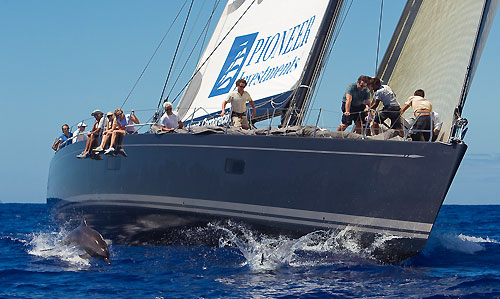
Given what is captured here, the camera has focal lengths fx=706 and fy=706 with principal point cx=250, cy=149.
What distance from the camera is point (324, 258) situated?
9750 mm

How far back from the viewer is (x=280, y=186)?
10.6 m

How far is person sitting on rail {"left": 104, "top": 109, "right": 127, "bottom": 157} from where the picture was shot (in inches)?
522

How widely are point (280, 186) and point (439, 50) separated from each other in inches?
143

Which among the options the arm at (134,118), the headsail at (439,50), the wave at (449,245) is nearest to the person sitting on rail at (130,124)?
the arm at (134,118)

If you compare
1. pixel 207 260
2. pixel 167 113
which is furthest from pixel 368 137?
pixel 167 113

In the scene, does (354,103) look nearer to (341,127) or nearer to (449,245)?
(341,127)

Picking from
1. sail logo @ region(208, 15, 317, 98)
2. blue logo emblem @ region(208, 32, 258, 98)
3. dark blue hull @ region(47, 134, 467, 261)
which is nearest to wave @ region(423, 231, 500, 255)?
dark blue hull @ region(47, 134, 467, 261)

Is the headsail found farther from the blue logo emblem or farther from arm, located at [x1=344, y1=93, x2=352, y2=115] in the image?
the blue logo emblem

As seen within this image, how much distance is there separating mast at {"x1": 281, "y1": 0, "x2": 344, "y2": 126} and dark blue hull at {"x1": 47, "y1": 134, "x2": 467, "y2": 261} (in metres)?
2.30

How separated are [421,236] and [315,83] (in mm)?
4625

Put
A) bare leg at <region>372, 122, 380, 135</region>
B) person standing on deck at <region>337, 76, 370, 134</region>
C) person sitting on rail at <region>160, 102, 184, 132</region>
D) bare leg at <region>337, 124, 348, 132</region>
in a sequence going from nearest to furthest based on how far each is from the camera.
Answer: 1. bare leg at <region>372, 122, 380, 135</region>
2. bare leg at <region>337, 124, 348, 132</region>
3. person standing on deck at <region>337, 76, 370, 134</region>
4. person sitting on rail at <region>160, 102, 184, 132</region>

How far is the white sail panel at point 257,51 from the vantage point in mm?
13336

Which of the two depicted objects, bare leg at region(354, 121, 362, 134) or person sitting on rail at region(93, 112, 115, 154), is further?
person sitting on rail at region(93, 112, 115, 154)

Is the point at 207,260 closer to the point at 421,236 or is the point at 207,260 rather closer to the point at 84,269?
the point at 84,269
